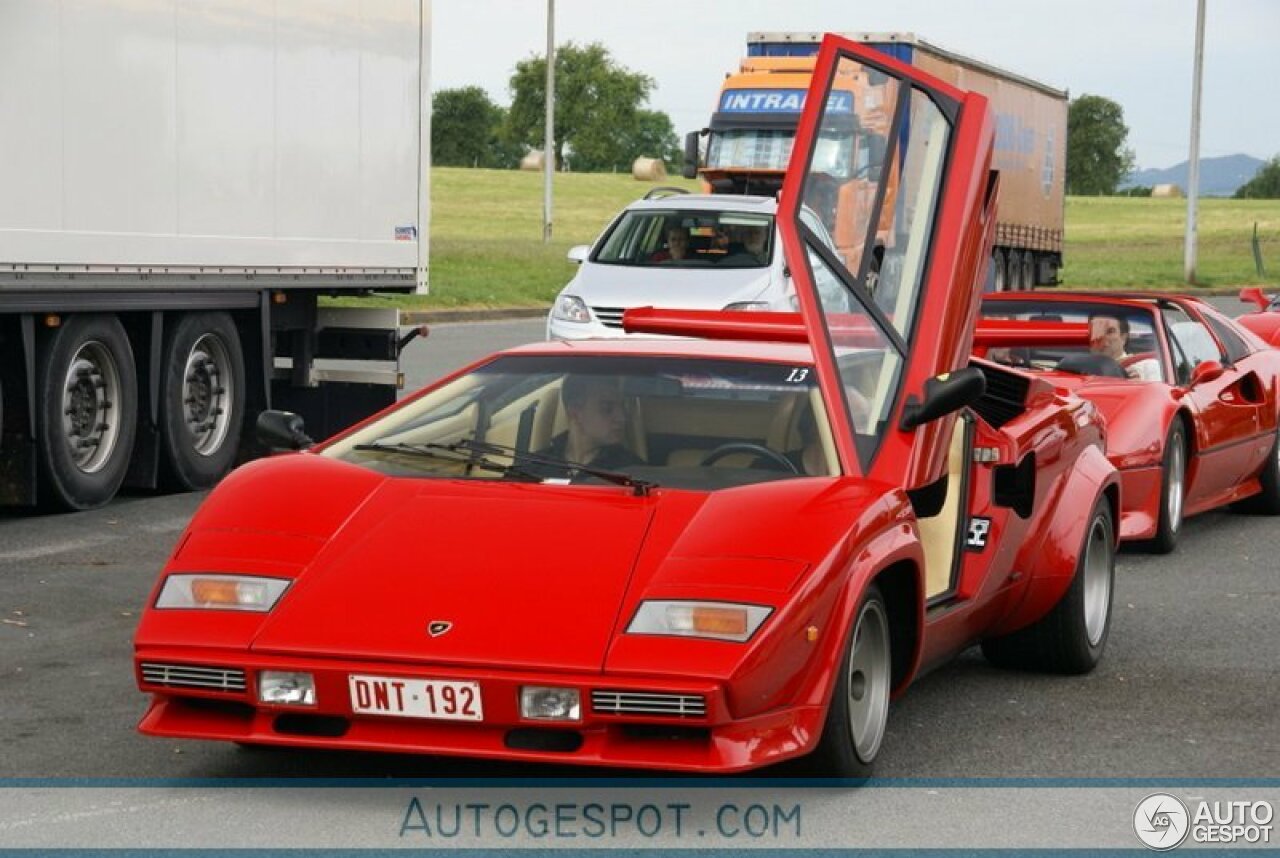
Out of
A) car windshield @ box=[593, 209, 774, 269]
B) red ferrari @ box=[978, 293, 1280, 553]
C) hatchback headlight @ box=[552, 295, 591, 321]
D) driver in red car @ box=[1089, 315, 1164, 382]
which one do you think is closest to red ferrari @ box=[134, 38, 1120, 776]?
red ferrari @ box=[978, 293, 1280, 553]

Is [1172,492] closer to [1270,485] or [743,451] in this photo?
[1270,485]

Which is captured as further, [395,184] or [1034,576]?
[395,184]

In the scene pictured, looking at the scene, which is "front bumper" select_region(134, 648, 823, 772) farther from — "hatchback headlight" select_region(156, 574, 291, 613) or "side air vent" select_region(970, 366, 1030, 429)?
"side air vent" select_region(970, 366, 1030, 429)

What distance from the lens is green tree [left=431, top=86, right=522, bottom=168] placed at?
161 metres

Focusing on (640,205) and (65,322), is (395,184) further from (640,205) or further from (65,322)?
(640,205)

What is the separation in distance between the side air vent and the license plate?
9.87 ft

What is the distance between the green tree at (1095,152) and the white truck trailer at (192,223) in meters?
157

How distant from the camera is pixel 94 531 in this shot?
1141 centimetres

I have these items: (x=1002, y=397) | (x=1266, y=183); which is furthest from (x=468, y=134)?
(x=1002, y=397)

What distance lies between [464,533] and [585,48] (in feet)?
483

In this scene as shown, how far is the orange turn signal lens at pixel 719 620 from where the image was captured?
18.0ft

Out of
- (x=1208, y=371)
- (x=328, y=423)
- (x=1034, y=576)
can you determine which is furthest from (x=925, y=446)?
(x=328, y=423)

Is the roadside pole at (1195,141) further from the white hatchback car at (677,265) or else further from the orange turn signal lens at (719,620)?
the orange turn signal lens at (719,620)

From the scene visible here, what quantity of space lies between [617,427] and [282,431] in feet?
3.51
